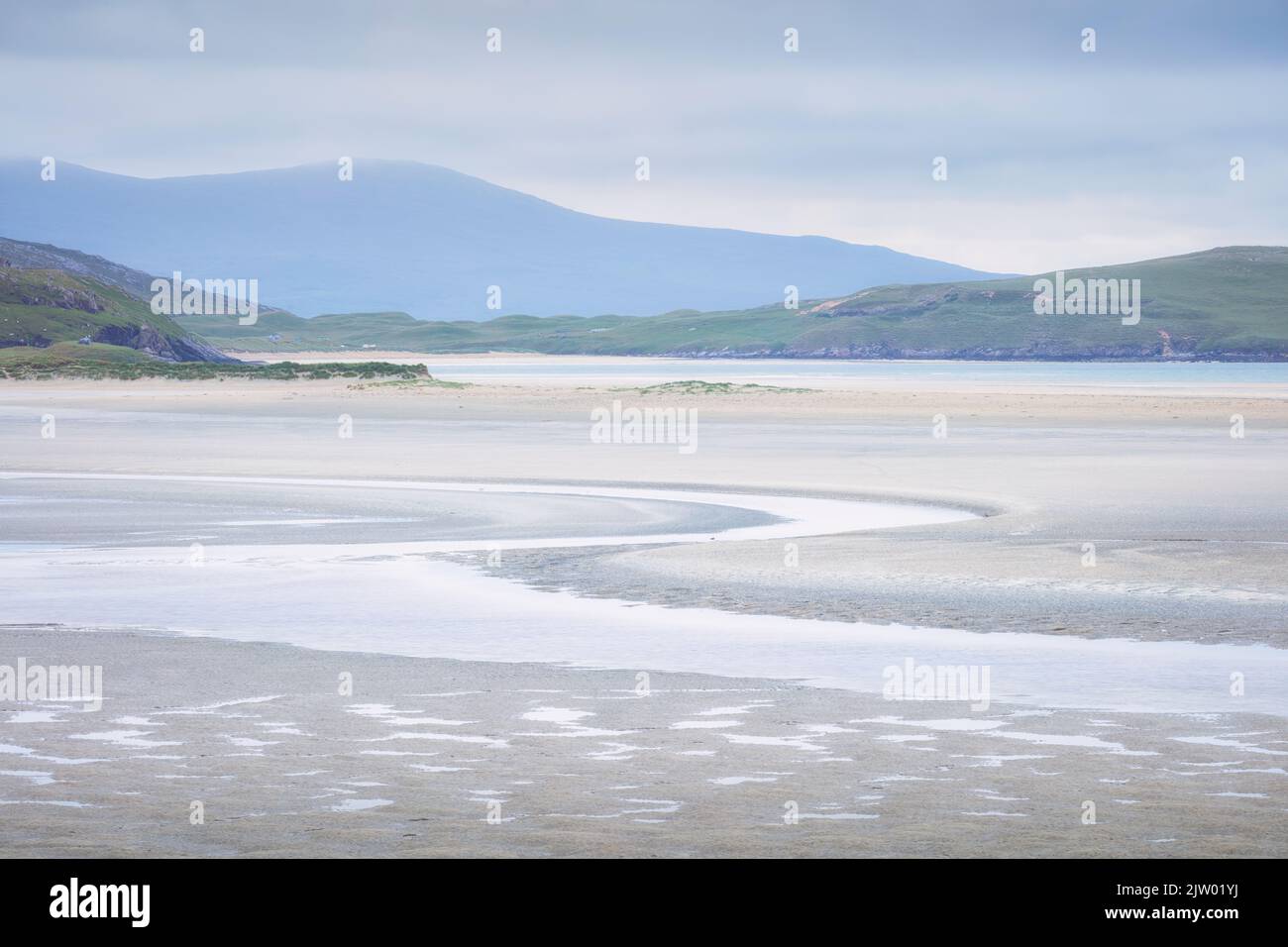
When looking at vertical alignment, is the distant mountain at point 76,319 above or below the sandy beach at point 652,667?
above

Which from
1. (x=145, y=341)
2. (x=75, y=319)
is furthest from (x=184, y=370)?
(x=75, y=319)

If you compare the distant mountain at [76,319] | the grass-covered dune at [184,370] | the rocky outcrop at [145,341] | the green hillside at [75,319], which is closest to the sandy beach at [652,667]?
the grass-covered dune at [184,370]

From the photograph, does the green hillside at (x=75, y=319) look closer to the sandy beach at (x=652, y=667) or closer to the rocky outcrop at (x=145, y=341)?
the rocky outcrop at (x=145, y=341)

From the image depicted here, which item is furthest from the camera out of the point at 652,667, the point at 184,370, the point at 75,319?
the point at 75,319

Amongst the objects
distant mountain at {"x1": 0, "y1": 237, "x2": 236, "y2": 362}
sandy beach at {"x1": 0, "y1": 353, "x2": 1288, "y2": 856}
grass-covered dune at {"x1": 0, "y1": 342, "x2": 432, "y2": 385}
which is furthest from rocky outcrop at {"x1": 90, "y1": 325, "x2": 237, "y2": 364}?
sandy beach at {"x1": 0, "y1": 353, "x2": 1288, "y2": 856}

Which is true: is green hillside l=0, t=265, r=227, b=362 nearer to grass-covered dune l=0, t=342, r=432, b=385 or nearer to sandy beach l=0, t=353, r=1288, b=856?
grass-covered dune l=0, t=342, r=432, b=385

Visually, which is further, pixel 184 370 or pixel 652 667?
pixel 184 370

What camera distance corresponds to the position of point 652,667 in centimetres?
1244

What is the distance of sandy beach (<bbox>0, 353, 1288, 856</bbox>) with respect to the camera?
7852 millimetres

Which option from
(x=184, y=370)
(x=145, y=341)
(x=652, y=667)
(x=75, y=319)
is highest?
(x=75, y=319)

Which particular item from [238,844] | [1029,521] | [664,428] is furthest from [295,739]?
[664,428]

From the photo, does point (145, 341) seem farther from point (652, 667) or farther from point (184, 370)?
point (652, 667)

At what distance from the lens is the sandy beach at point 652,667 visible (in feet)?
25.8
